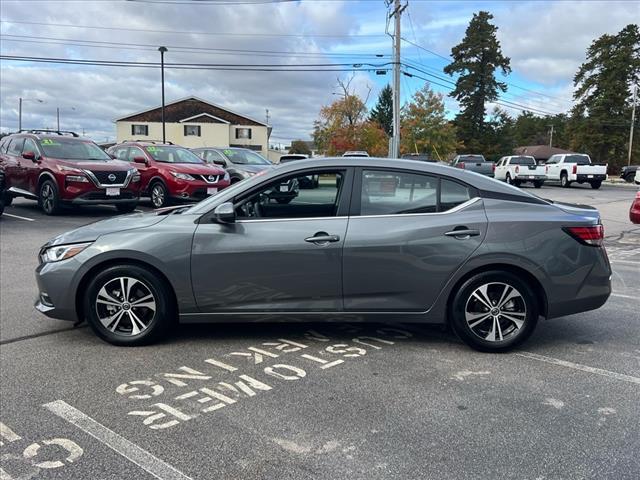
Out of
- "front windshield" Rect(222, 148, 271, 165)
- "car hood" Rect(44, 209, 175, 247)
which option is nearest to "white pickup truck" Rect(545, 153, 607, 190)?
"front windshield" Rect(222, 148, 271, 165)

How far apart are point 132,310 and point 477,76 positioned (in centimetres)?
7097

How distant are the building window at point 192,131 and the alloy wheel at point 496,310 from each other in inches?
2399

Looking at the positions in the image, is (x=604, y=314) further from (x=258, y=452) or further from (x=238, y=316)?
(x=258, y=452)

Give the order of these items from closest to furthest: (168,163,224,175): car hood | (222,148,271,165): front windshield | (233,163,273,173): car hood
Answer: (168,163,224,175): car hood → (233,163,273,173): car hood → (222,148,271,165): front windshield

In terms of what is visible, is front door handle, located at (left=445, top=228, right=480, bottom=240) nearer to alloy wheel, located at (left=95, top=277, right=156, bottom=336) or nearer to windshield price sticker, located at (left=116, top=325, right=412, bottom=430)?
windshield price sticker, located at (left=116, top=325, right=412, bottom=430)

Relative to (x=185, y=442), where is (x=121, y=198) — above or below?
above

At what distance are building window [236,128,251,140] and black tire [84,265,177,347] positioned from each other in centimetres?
6195

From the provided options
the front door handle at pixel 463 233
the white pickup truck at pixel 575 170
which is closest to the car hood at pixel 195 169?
the front door handle at pixel 463 233

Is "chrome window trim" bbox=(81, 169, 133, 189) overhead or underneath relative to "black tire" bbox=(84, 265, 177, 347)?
overhead

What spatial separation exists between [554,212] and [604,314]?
180cm

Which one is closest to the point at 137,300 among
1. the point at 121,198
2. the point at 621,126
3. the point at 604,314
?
the point at 604,314

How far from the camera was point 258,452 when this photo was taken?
295 centimetres

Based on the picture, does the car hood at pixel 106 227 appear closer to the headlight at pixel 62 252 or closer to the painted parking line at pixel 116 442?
the headlight at pixel 62 252

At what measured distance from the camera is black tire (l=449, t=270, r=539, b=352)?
4.32 metres
